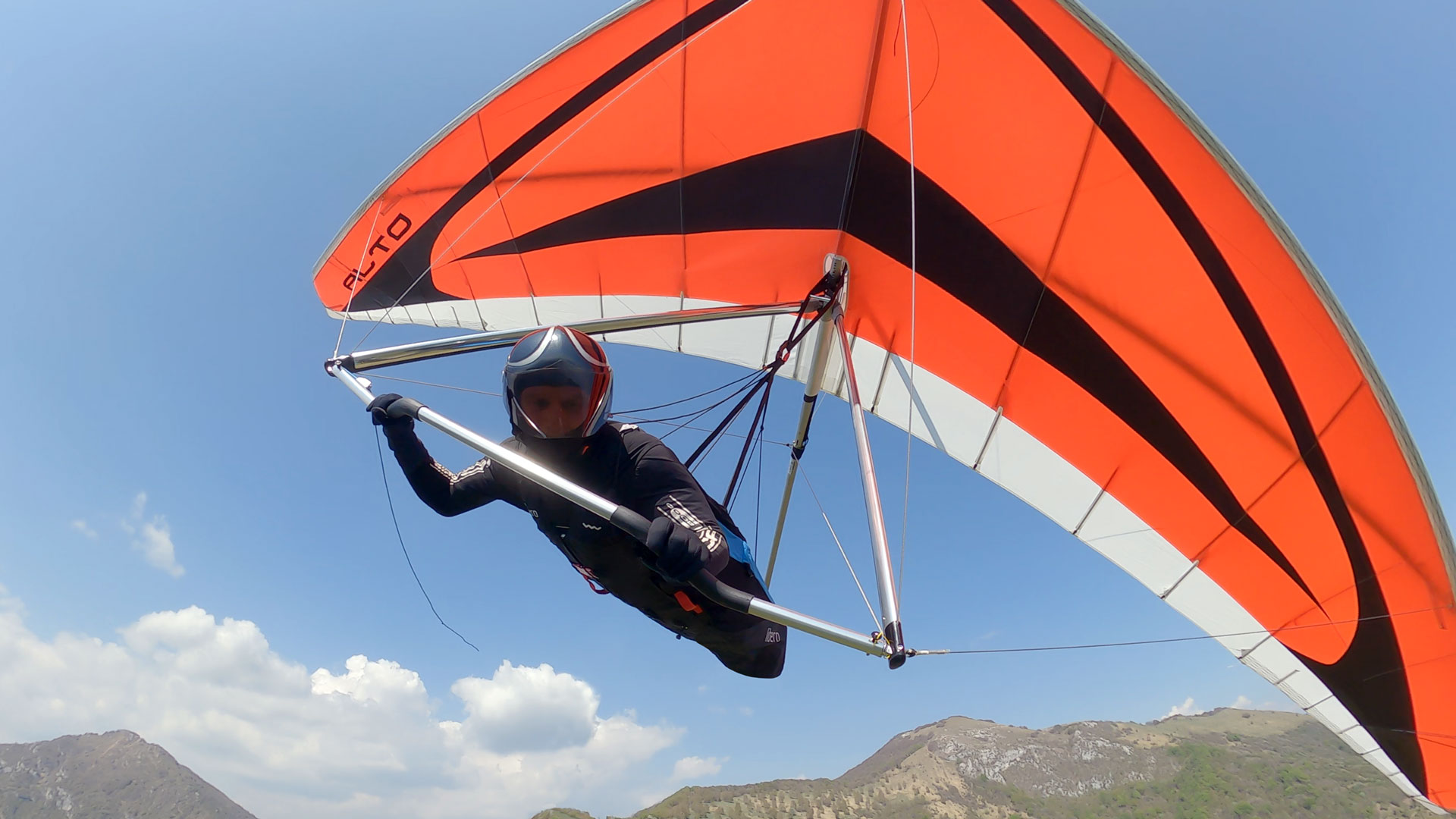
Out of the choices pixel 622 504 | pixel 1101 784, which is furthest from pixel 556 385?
pixel 1101 784

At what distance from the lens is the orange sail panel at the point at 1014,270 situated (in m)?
4.68

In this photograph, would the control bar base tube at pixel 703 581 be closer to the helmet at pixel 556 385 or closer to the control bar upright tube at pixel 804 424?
the helmet at pixel 556 385

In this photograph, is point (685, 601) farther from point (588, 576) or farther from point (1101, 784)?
point (1101, 784)

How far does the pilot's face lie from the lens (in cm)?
340

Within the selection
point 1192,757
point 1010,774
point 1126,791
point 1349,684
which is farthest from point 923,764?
point 1349,684

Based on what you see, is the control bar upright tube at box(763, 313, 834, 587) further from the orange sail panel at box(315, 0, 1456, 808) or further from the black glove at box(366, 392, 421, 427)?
the black glove at box(366, 392, 421, 427)

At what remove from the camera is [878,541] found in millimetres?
3756

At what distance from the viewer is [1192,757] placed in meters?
170

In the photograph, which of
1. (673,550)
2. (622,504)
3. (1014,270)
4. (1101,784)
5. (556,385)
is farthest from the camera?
(1101,784)

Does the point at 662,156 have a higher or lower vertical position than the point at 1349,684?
higher

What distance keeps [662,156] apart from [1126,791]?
212m

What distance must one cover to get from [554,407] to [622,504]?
25.7 inches

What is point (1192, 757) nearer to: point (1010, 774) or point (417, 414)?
point (1010, 774)

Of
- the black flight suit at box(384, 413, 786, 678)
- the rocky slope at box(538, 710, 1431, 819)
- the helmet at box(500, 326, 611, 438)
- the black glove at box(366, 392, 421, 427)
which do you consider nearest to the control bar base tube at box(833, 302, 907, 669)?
the black flight suit at box(384, 413, 786, 678)
